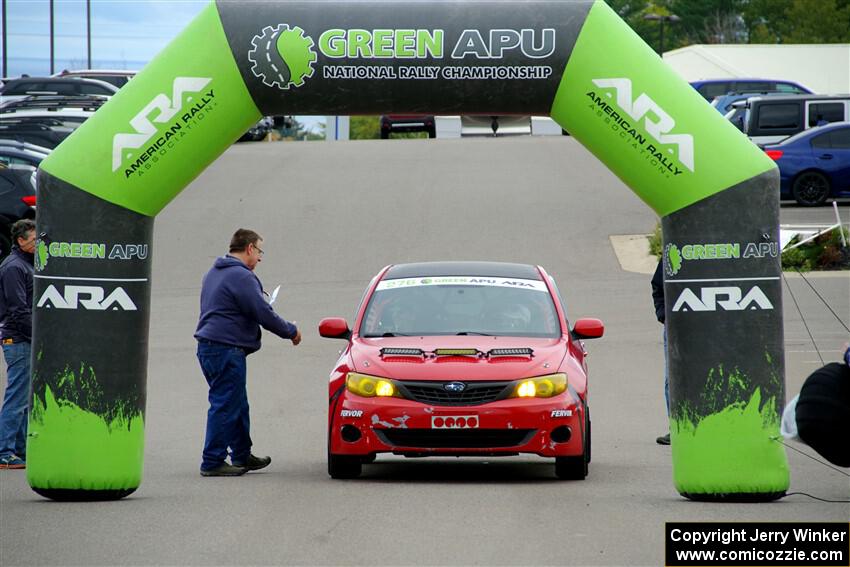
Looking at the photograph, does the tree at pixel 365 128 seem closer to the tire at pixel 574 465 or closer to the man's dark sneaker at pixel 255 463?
the man's dark sneaker at pixel 255 463

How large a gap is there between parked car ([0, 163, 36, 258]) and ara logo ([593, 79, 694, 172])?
15200 millimetres

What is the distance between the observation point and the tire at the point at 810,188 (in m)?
28.2

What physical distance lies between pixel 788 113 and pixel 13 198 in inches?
656

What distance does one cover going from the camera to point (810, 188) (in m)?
28.2

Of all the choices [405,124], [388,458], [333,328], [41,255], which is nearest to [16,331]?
[41,255]

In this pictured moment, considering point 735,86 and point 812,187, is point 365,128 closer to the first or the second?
point 735,86

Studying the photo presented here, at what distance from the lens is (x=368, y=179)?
106ft

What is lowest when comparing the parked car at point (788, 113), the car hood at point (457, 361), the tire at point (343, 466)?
the tire at point (343, 466)

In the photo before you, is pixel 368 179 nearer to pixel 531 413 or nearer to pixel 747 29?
pixel 531 413

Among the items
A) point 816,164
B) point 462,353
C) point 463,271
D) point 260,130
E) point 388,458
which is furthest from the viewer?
point 260,130

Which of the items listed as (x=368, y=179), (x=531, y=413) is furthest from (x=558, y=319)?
(x=368, y=179)

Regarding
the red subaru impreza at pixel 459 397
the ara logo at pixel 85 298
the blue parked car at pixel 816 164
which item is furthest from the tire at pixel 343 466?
the blue parked car at pixel 816 164

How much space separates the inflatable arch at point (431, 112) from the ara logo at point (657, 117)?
0.01m

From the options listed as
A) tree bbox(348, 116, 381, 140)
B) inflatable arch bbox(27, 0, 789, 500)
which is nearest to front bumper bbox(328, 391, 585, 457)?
inflatable arch bbox(27, 0, 789, 500)
